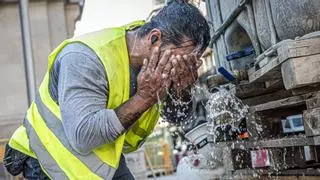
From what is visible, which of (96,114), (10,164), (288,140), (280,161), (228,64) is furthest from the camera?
(228,64)

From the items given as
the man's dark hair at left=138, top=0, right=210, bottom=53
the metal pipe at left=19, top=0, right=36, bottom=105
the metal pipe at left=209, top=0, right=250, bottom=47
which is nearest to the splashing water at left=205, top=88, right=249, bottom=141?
the metal pipe at left=209, top=0, right=250, bottom=47

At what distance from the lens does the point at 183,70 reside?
75.7 inches

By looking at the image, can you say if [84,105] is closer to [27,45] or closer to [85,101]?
[85,101]

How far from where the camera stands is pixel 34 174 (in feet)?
7.32

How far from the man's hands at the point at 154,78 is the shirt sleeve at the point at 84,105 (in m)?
0.14

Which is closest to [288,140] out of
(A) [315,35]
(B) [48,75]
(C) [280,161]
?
(C) [280,161]

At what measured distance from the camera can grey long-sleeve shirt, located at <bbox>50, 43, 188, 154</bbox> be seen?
71.5 inches

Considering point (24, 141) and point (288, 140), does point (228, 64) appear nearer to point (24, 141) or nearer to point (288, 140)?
point (288, 140)

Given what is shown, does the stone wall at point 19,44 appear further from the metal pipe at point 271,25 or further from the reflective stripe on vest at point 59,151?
the reflective stripe on vest at point 59,151

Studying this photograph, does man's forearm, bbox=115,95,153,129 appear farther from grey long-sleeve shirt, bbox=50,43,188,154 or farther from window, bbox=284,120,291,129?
window, bbox=284,120,291,129

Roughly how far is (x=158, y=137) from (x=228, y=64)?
18.2 metres

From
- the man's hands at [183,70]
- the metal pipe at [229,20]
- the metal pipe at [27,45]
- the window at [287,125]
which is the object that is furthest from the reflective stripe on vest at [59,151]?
the metal pipe at [27,45]

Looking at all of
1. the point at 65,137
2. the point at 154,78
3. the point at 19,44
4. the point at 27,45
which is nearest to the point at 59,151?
the point at 65,137

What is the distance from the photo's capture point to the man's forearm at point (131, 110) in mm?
1909
